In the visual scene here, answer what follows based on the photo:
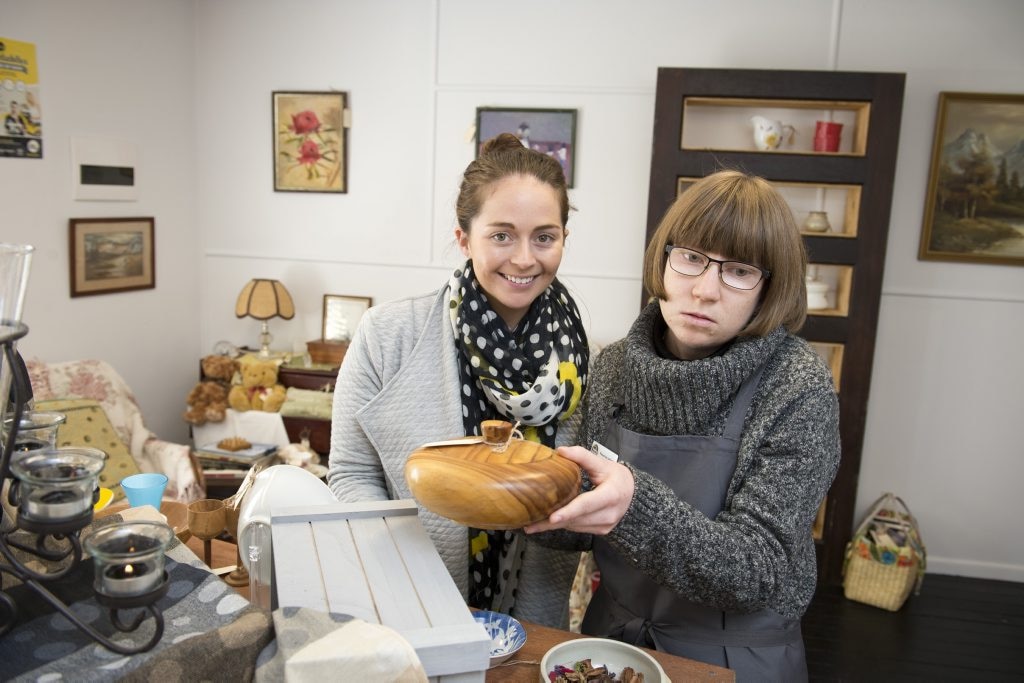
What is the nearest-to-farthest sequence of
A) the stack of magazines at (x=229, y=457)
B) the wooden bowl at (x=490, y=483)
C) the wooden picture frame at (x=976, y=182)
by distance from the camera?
the wooden bowl at (x=490, y=483) < the wooden picture frame at (x=976, y=182) < the stack of magazines at (x=229, y=457)

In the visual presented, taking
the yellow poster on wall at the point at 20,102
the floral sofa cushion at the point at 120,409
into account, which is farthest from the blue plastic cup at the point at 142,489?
the yellow poster on wall at the point at 20,102

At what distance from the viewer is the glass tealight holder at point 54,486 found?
0.70 m

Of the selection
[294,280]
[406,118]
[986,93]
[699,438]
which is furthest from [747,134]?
[699,438]

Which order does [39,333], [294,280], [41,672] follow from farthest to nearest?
[294,280] < [39,333] < [41,672]

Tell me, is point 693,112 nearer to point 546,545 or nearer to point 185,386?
point 546,545

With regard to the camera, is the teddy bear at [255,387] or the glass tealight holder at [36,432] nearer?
the glass tealight holder at [36,432]

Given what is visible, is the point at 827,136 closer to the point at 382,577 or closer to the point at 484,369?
the point at 484,369

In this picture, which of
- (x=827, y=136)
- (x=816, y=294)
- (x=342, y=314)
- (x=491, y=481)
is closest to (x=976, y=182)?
(x=827, y=136)

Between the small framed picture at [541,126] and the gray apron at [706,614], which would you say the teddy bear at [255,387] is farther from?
the gray apron at [706,614]

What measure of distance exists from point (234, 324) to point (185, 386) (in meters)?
0.50

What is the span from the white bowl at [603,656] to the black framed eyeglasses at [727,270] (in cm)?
62

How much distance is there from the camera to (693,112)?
4047mm

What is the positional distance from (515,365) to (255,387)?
320 centimetres

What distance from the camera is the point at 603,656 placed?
1186mm
